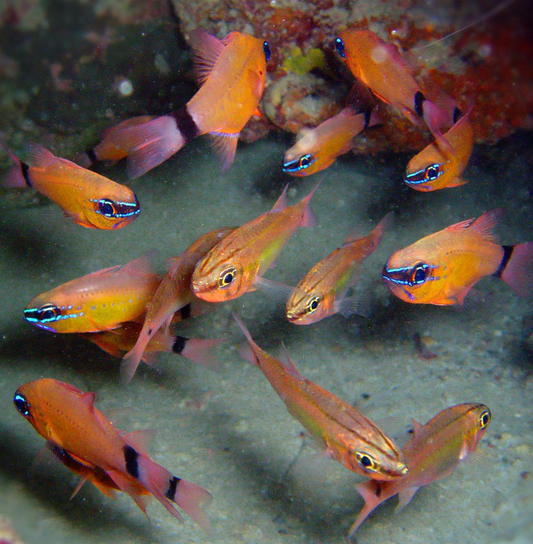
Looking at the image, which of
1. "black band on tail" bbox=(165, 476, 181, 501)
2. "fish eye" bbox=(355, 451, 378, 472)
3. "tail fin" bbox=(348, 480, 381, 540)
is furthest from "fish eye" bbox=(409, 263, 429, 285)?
"black band on tail" bbox=(165, 476, 181, 501)

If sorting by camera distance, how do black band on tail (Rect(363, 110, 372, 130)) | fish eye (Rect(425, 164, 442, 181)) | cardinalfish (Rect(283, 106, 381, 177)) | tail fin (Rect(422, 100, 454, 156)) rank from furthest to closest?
black band on tail (Rect(363, 110, 372, 130)) → cardinalfish (Rect(283, 106, 381, 177)) → fish eye (Rect(425, 164, 442, 181)) → tail fin (Rect(422, 100, 454, 156))

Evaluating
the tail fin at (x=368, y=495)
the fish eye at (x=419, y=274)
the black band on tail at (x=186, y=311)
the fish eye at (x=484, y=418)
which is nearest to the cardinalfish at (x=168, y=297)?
the black band on tail at (x=186, y=311)

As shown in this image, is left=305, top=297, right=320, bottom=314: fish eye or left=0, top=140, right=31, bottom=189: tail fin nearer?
left=305, top=297, right=320, bottom=314: fish eye

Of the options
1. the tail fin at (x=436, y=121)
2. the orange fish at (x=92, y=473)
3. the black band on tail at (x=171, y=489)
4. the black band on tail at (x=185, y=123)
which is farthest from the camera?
the tail fin at (x=436, y=121)

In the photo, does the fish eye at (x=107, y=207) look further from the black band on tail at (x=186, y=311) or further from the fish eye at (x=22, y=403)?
the fish eye at (x=22, y=403)

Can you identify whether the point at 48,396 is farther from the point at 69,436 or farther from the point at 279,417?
the point at 279,417

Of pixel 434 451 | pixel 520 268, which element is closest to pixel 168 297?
pixel 434 451

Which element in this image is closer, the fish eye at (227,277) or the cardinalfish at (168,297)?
the fish eye at (227,277)

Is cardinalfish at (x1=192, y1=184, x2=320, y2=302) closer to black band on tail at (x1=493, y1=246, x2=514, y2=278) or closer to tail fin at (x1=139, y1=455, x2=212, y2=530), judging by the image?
tail fin at (x1=139, y1=455, x2=212, y2=530)
